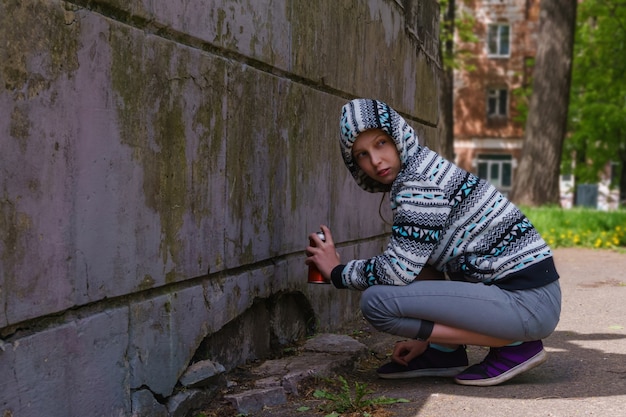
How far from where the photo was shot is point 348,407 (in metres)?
3.45

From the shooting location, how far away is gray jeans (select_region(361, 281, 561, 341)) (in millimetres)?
3705

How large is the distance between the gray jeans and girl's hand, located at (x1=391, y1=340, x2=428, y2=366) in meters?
0.31

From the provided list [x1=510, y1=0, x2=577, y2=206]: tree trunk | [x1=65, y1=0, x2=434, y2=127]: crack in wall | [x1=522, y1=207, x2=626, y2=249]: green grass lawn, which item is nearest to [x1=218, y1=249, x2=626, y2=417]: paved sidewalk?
[x1=65, y1=0, x2=434, y2=127]: crack in wall

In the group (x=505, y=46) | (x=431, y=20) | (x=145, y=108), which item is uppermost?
(x=505, y=46)

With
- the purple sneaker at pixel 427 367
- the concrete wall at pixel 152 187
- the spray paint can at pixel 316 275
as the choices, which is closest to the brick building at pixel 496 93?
the concrete wall at pixel 152 187

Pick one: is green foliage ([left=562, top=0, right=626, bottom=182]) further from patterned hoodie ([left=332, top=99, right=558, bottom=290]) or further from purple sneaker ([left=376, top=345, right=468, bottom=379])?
patterned hoodie ([left=332, top=99, right=558, bottom=290])

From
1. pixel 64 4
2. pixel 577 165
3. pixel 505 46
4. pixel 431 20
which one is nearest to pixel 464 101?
pixel 505 46

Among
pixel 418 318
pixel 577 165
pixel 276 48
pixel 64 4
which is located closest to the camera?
pixel 64 4

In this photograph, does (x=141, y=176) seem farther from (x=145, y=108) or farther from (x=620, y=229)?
(x=620, y=229)

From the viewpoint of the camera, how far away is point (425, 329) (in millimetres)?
3758

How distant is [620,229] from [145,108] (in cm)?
1072

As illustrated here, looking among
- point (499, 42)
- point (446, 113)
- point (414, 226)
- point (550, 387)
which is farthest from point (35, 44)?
point (499, 42)

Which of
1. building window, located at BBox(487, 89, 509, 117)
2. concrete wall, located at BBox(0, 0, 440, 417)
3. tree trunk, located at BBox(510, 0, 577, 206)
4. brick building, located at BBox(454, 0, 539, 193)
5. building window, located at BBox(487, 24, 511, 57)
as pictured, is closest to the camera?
concrete wall, located at BBox(0, 0, 440, 417)

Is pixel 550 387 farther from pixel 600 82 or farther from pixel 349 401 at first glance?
pixel 600 82
